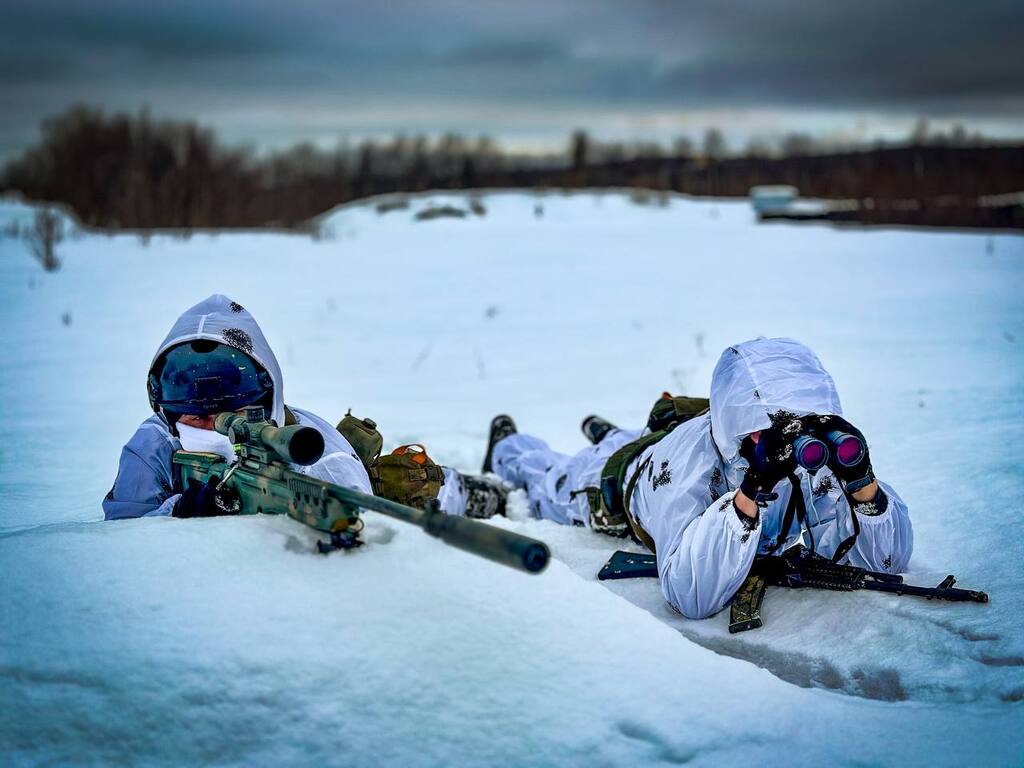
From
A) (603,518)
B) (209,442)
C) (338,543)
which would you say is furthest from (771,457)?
(209,442)

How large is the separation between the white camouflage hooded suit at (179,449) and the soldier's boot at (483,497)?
3.25 ft

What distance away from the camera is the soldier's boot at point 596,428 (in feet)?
14.8

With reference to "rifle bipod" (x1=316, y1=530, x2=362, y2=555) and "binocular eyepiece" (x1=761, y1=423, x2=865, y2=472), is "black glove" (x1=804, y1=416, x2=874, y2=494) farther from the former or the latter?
"rifle bipod" (x1=316, y1=530, x2=362, y2=555)

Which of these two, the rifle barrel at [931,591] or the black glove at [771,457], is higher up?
the black glove at [771,457]

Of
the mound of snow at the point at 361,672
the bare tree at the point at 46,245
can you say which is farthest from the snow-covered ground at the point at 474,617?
the bare tree at the point at 46,245

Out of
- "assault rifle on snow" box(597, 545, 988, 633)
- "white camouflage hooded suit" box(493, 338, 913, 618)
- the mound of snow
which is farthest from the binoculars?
the mound of snow

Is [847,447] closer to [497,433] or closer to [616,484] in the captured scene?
[616,484]

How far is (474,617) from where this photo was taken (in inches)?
74.3

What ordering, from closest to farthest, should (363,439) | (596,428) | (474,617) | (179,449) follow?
1. (474,617)
2. (179,449)
3. (363,439)
4. (596,428)

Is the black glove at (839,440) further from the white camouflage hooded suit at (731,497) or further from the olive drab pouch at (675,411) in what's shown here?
the olive drab pouch at (675,411)

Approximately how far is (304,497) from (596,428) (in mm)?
2765

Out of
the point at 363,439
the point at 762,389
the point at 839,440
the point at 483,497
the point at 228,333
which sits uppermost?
the point at 228,333

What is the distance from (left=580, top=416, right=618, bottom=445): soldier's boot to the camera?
452 centimetres

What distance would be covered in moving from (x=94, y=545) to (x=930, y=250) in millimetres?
15446
